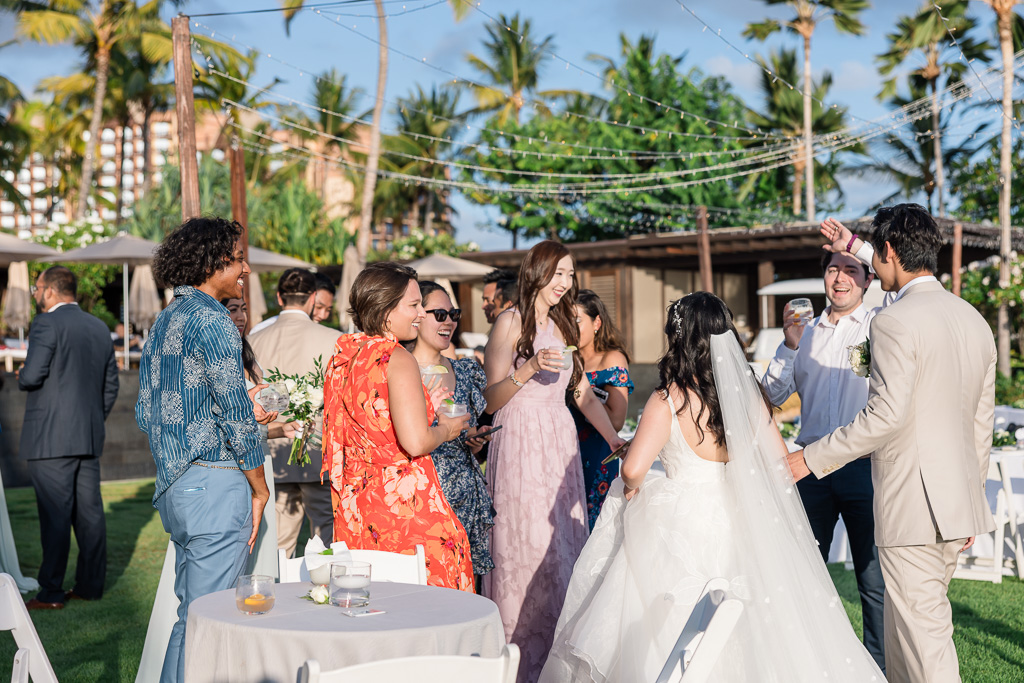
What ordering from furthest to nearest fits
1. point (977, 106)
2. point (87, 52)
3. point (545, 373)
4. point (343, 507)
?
point (87, 52) < point (977, 106) < point (545, 373) < point (343, 507)

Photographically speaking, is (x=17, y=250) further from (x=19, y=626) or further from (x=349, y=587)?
(x=349, y=587)

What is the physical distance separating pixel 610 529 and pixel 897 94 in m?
35.9

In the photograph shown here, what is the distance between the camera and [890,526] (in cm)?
328

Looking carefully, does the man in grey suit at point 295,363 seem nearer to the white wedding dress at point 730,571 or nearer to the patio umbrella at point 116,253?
the white wedding dress at point 730,571

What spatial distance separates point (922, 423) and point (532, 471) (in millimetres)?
1612

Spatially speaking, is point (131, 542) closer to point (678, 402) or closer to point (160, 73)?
point (678, 402)

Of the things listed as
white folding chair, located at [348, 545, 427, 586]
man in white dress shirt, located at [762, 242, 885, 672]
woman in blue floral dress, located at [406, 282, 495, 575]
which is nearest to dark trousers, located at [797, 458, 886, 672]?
man in white dress shirt, located at [762, 242, 885, 672]

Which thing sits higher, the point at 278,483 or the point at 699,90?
the point at 699,90

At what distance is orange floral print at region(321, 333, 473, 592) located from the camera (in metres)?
3.22

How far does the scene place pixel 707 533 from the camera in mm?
3164

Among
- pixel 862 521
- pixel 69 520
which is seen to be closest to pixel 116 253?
pixel 69 520

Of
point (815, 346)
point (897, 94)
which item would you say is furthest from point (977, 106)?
point (815, 346)

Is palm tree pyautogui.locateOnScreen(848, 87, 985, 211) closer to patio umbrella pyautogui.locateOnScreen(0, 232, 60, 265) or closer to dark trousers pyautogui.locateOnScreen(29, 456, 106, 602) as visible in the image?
patio umbrella pyautogui.locateOnScreen(0, 232, 60, 265)

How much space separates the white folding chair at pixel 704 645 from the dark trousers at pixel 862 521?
1746mm
